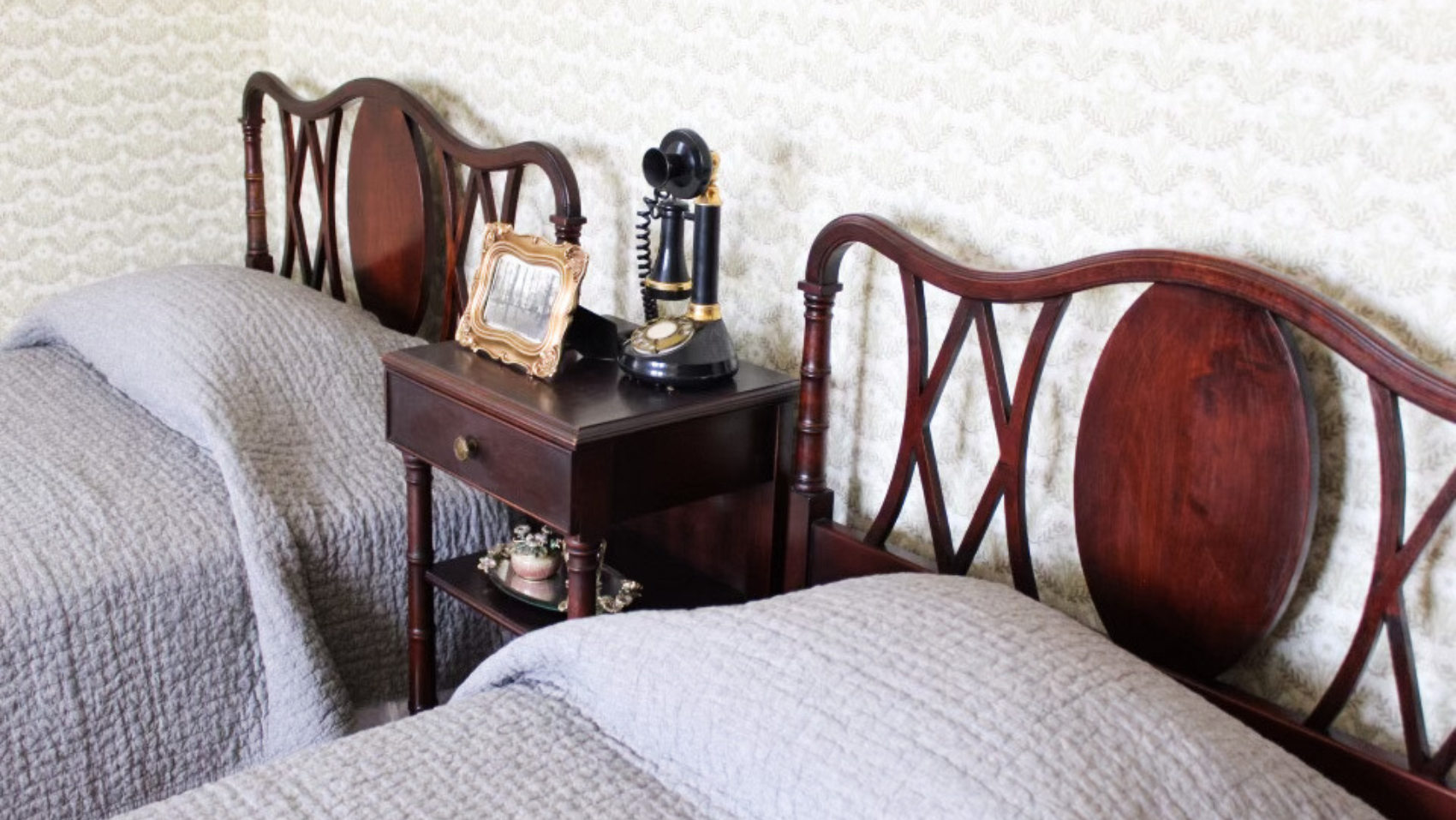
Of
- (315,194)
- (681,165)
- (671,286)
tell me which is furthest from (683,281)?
(315,194)

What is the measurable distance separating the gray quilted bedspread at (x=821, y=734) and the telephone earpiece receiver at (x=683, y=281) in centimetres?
44

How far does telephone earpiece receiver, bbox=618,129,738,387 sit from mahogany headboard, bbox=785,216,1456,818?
23 cm

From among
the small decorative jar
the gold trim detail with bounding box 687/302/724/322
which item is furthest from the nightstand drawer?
the gold trim detail with bounding box 687/302/724/322

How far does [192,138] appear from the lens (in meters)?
2.97

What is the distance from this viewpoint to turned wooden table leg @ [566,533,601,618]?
1701 mm

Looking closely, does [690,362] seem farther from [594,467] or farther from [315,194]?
[315,194]

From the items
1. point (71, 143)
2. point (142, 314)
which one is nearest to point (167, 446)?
point (142, 314)

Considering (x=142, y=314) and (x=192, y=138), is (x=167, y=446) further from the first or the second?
(x=192, y=138)

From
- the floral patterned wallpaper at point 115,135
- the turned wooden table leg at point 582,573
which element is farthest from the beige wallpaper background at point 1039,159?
the floral patterned wallpaper at point 115,135

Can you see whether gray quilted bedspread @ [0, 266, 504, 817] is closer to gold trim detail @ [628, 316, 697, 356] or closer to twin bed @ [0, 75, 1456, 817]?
twin bed @ [0, 75, 1456, 817]

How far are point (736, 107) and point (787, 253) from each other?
8.2 inches

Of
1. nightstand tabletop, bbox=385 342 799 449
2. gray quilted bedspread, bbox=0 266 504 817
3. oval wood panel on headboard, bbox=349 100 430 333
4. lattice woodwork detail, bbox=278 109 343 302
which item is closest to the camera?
nightstand tabletop, bbox=385 342 799 449

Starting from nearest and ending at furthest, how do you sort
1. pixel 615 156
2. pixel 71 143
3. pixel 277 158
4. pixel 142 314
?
pixel 615 156 < pixel 142 314 < pixel 71 143 < pixel 277 158

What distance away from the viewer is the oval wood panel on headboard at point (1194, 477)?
1.33 meters
